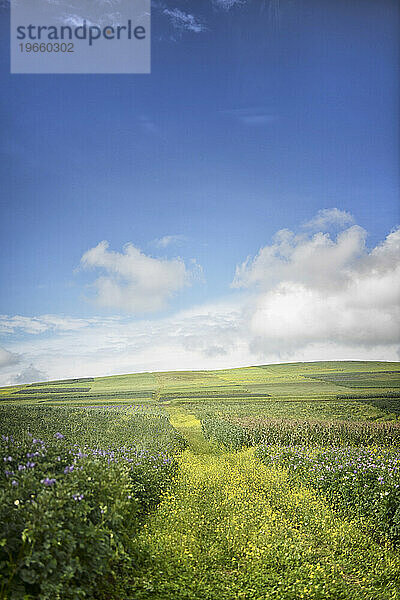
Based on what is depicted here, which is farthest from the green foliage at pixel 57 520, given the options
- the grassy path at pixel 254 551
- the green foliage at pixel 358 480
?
the green foliage at pixel 358 480

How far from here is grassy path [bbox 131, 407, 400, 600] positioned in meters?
2.63

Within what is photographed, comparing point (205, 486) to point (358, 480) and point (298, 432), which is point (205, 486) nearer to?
point (358, 480)

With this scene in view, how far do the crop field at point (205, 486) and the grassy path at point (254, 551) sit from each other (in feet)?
0.04

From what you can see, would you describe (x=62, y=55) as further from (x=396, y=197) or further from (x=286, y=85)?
(x=396, y=197)

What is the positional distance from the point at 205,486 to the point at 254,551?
5.15 ft

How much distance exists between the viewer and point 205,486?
450cm

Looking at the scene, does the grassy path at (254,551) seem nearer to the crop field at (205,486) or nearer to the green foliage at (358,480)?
the crop field at (205,486)

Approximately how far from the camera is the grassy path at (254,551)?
2627mm

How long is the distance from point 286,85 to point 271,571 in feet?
17.1

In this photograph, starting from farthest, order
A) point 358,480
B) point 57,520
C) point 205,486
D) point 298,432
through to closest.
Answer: point 298,432
point 205,486
point 358,480
point 57,520

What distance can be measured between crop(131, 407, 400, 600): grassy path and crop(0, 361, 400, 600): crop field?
0.01m

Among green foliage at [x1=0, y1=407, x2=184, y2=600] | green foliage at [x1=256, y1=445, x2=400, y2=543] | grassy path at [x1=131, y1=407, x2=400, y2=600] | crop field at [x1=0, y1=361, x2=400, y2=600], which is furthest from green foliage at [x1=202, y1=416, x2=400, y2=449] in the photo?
green foliage at [x1=0, y1=407, x2=184, y2=600]

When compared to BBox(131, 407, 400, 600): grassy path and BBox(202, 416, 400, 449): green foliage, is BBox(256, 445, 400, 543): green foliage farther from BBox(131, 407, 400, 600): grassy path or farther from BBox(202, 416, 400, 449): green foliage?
BBox(202, 416, 400, 449): green foliage

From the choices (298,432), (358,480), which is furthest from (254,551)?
(298,432)
